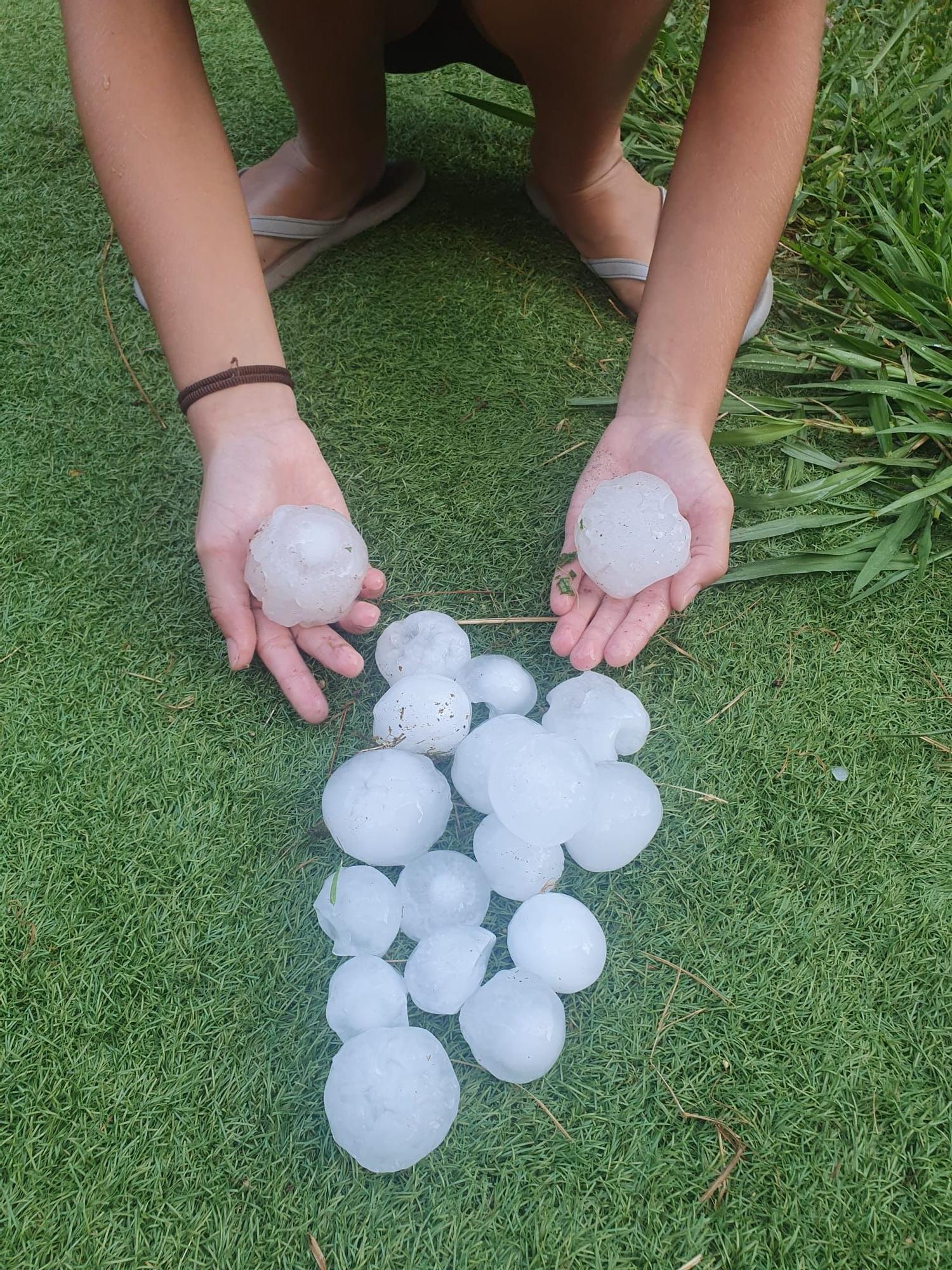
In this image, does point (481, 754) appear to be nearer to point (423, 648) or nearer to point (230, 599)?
point (423, 648)

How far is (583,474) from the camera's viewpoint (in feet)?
4.82

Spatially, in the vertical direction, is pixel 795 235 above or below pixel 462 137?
below

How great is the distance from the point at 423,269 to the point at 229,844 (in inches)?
Answer: 49.3

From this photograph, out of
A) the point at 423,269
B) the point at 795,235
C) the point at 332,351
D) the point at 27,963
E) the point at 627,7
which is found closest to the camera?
the point at 27,963

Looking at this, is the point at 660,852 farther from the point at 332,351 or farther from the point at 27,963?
the point at 332,351

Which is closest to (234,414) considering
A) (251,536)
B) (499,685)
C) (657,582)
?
(251,536)

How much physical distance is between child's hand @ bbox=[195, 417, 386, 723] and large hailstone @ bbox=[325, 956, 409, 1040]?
362mm

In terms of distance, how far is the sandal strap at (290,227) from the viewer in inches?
69.5

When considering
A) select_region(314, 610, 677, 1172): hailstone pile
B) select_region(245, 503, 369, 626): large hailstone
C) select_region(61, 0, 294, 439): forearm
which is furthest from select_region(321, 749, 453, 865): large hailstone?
select_region(61, 0, 294, 439): forearm

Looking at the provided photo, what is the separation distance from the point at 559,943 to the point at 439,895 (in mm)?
156

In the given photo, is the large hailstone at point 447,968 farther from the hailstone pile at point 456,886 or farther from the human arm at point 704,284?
the human arm at point 704,284

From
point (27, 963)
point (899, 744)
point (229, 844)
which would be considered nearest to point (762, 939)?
point (899, 744)

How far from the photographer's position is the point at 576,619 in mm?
1351

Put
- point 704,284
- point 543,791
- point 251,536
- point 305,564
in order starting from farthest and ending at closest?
point 704,284, point 251,536, point 305,564, point 543,791
